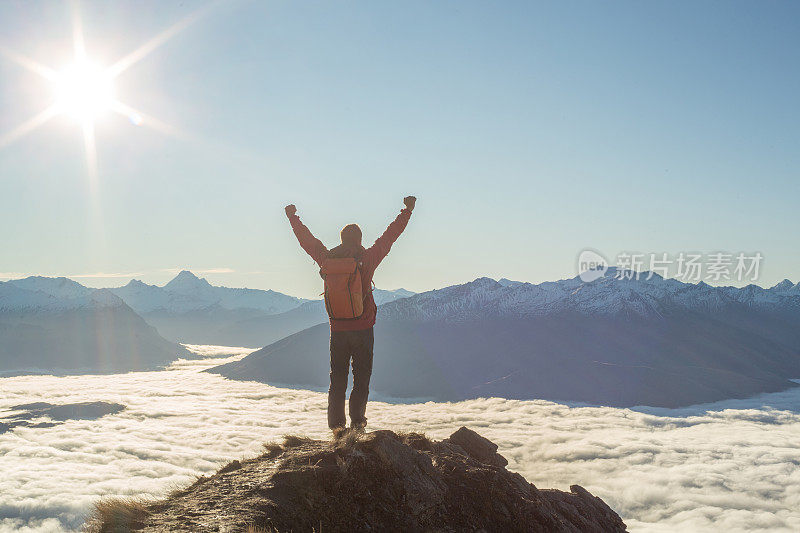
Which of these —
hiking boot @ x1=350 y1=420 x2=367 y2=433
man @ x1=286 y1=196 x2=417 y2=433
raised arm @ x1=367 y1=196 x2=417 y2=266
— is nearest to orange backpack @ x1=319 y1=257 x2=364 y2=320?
man @ x1=286 y1=196 x2=417 y2=433

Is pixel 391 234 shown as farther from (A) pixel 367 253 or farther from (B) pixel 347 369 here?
(B) pixel 347 369

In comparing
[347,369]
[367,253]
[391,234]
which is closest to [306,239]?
[367,253]

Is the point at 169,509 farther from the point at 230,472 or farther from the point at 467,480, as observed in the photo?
the point at 467,480

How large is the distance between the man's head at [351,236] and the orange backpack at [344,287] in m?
0.63

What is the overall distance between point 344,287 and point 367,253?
3.02ft

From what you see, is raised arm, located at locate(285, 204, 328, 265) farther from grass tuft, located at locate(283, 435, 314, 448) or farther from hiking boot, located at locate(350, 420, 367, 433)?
grass tuft, located at locate(283, 435, 314, 448)

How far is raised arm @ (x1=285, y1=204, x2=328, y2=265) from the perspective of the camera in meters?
10.8

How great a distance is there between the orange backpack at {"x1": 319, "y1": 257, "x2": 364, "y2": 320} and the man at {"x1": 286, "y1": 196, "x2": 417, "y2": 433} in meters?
0.12

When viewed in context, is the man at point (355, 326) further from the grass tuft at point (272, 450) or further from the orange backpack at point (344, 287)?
the grass tuft at point (272, 450)

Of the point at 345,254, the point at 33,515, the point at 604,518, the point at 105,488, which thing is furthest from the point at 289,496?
the point at 33,515

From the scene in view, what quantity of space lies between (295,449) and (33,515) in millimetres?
227085

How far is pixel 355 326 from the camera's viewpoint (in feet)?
33.9

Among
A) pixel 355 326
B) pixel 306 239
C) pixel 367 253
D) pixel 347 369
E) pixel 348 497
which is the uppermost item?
pixel 306 239

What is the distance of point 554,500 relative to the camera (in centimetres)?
1005
